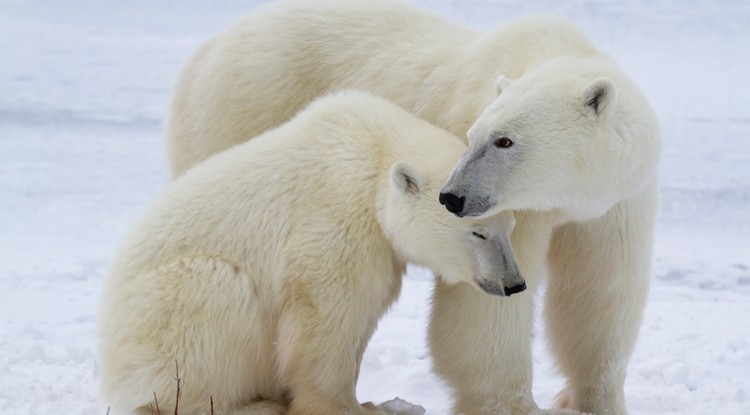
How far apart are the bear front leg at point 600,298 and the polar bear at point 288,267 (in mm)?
480

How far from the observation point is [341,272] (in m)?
3.54

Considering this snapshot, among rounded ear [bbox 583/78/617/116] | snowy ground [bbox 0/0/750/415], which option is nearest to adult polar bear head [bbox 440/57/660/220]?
rounded ear [bbox 583/78/617/116]

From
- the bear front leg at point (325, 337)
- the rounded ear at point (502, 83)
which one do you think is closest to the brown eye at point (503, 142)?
the rounded ear at point (502, 83)

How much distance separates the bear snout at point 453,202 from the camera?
125 inches

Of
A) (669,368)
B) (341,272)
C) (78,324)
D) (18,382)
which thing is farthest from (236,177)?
(669,368)

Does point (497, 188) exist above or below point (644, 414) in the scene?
above

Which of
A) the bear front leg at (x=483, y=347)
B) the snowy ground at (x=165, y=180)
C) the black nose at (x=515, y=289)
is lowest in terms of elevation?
the snowy ground at (x=165, y=180)

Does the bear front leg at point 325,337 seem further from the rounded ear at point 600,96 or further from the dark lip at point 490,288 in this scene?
the rounded ear at point 600,96

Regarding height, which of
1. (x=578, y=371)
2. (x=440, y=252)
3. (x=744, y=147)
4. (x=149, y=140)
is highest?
(x=440, y=252)

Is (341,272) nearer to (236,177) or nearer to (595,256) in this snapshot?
(236,177)

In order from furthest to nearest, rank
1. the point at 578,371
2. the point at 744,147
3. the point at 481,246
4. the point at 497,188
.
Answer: the point at 744,147 < the point at 578,371 < the point at 481,246 < the point at 497,188

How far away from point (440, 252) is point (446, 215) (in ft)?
0.43

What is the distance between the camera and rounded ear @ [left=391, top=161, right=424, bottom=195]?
3.50m

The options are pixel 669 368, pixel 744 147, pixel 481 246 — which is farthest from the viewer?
pixel 744 147
